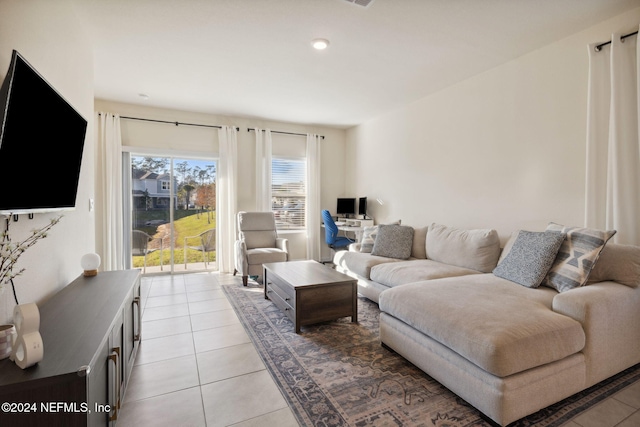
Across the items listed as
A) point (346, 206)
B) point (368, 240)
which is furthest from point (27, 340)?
point (346, 206)

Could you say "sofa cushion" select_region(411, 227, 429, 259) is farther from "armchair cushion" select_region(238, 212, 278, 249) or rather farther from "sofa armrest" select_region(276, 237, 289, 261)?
"armchair cushion" select_region(238, 212, 278, 249)

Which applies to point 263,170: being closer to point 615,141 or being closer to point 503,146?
point 503,146

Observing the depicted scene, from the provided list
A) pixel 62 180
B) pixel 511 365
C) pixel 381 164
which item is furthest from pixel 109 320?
pixel 381 164

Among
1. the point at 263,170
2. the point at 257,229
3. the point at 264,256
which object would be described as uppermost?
the point at 263,170

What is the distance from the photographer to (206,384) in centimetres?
197

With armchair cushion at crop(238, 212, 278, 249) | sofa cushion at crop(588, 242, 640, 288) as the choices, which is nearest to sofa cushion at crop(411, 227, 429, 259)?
sofa cushion at crop(588, 242, 640, 288)

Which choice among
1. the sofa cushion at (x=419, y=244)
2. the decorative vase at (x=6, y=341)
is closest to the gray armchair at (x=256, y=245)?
the sofa cushion at (x=419, y=244)

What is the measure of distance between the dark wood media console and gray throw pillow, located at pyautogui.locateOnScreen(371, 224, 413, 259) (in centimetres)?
272

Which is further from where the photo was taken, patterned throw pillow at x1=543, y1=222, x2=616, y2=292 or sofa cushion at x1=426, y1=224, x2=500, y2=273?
sofa cushion at x1=426, y1=224, x2=500, y2=273

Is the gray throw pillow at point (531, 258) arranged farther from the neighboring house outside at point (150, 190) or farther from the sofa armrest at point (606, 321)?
the neighboring house outside at point (150, 190)

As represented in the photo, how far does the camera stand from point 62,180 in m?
1.88

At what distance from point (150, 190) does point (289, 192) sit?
2.31 meters

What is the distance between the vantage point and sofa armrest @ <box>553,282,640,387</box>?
1776 millimetres

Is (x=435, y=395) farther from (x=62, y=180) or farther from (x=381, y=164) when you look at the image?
(x=381, y=164)
